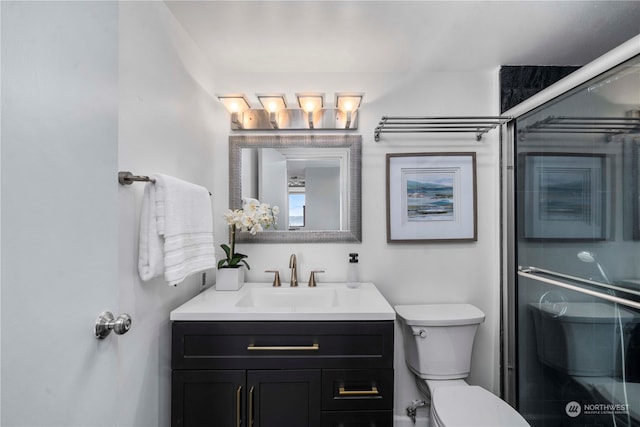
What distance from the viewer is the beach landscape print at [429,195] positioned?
1935 millimetres

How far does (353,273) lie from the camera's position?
182 centimetres

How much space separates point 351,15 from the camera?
1418mm

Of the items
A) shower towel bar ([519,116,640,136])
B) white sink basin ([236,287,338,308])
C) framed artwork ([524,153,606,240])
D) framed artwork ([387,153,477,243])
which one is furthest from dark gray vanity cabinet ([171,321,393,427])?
shower towel bar ([519,116,640,136])

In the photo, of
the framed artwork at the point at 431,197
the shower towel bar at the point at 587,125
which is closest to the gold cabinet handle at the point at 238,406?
the framed artwork at the point at 431,197

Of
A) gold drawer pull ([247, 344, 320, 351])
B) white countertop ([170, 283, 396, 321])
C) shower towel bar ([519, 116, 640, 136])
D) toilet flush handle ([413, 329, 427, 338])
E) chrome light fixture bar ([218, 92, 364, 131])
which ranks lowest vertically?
toilet flush handle ([413, 329, 427, 338])

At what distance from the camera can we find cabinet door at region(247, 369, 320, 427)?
130 centimetres

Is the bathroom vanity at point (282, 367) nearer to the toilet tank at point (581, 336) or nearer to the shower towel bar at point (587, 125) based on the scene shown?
the toilet tank at point (581, 336)

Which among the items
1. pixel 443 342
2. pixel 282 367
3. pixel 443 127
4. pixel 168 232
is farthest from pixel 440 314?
pixel 168 232

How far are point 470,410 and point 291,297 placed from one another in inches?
38.0

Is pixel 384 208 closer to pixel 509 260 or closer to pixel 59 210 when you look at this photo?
pixel 509 260

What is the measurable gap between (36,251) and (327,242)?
4.88 feet

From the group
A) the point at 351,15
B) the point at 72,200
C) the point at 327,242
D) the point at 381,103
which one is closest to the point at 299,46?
the point at 351,15

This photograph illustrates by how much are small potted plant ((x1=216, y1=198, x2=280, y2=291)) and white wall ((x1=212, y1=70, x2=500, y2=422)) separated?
17cm

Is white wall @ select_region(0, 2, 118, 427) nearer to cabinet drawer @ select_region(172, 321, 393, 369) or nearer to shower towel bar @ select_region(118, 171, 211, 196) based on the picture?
shower towel bar @ select_region(118, 171, 211, 196)
